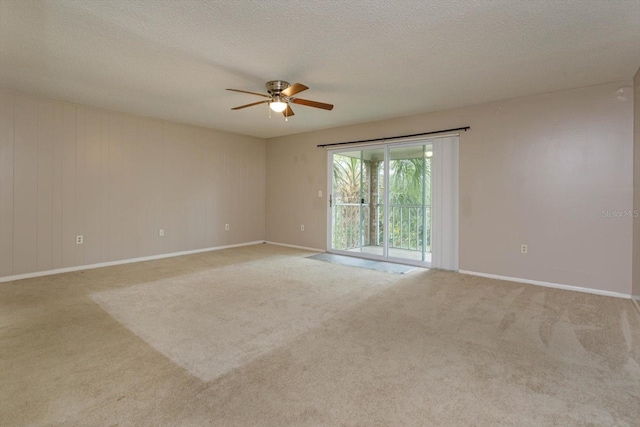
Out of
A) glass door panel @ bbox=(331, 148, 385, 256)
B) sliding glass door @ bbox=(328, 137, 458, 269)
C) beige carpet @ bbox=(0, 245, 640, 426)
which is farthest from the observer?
glass door panel @ bbox=(331, 148, 385, 256)

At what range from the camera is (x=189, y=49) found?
2709 millimetres

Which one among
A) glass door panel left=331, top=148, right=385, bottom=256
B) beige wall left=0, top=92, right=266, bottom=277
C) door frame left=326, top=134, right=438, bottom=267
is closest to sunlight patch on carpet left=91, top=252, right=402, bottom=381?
door frame left=326, top=134, right=438, bottom=267

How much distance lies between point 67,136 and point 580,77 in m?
6.28

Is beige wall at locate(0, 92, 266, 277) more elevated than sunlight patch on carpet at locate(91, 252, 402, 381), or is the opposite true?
beige wall at locate(0, 92, 266, 277)

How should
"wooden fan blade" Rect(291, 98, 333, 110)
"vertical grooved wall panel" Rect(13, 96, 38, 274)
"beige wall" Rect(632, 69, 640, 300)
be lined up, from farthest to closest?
"vertical grooved wall panel" Rect(13, 96, 38, 274) < "wooden fan blade" Rect(291, 98, 333, 110) < "beige wall" Rect(632, 69, 640, 300)

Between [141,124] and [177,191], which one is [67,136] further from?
[177,191]

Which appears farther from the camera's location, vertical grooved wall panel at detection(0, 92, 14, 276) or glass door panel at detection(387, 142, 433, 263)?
glass door panel at detection(387, 142, 433, 263)

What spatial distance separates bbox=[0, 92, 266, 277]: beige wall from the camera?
13.0 ft

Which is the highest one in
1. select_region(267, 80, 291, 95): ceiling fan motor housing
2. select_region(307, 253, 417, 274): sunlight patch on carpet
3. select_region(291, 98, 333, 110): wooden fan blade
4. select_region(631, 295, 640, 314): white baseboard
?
select_region(267, 80, 291, 95): ceiling fan motor housing

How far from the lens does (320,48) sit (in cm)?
270

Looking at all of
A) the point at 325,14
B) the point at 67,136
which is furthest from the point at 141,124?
the point at 325,14

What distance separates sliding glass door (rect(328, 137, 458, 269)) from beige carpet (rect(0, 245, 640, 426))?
1376 millimetres

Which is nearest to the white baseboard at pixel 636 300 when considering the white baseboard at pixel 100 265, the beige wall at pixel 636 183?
the beige wall at pixel 636 183

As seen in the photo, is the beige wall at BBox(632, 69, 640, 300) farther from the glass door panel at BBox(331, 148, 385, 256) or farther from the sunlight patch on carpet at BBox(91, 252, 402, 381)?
the glass door panel at BBox(331, 148, 385, 256)
